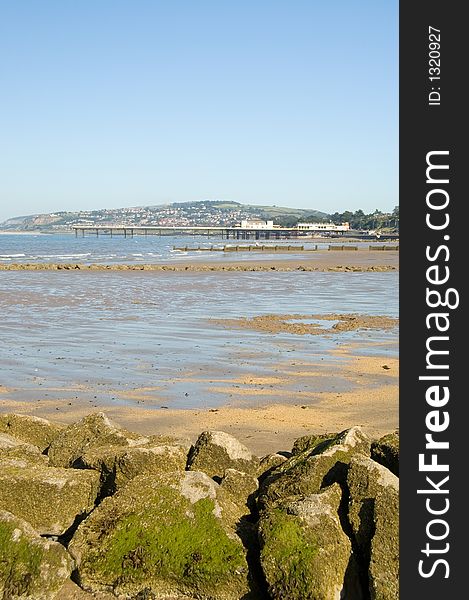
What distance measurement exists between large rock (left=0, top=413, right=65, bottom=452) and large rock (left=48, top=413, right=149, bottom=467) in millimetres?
694

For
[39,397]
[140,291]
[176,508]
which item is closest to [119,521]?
[176,508]

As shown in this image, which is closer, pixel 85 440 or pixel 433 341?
pixel 433 341

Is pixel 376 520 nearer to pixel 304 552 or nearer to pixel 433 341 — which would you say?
pixel 304 552

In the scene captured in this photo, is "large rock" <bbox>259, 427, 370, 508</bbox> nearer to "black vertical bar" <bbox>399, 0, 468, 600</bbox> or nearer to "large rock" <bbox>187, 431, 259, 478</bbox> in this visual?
"large rock" <bbox>187, 431, 259, 478</bbox>

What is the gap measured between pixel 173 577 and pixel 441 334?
311 centimetres

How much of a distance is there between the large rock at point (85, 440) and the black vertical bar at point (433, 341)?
4.43m

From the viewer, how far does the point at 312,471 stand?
22.9 feet

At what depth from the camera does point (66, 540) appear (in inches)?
275

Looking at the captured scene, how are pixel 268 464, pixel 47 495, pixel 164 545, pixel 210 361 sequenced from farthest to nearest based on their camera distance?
pixel 210 361
pixel 268 464
pixel 47 495
pixel 164 545

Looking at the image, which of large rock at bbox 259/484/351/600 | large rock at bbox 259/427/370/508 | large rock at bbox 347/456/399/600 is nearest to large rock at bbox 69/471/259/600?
large rock at bbox 259/484/351/600

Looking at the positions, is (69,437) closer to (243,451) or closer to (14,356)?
(243,451)

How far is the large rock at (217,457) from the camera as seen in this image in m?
7.84

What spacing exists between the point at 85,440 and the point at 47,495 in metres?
1.36

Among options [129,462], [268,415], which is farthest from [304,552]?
[268,415]
